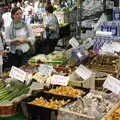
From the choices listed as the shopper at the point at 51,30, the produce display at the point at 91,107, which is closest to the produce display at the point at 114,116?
the produce display at the point at 91,107

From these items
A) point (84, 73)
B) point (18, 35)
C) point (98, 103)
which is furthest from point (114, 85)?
point (18, 35)

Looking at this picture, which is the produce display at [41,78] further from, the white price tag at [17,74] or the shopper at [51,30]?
the shopper at [51,30]

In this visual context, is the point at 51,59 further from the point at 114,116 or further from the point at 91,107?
the point at 114,116

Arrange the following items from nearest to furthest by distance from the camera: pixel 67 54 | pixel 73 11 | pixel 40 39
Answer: pixel 67 54, pixel 40 39, pixel 73 11

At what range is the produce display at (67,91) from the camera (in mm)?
3584

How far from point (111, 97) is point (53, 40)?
486cm

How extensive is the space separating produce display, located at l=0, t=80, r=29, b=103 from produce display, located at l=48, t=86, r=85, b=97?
0.31 m

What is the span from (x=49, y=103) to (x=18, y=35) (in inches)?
122

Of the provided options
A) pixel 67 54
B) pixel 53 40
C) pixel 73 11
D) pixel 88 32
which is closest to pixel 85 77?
pixel 67 54

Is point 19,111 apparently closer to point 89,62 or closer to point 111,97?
point 111,97

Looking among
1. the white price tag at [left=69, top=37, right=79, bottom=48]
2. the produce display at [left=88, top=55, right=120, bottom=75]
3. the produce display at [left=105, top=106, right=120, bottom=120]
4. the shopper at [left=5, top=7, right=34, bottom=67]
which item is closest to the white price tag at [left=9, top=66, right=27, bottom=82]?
the produce display at [left=105, top=106, right=120, bottom=120]

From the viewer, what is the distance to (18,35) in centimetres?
623

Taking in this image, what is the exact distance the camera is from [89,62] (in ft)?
16.7

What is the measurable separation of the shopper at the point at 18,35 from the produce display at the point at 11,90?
2442 millimetres
